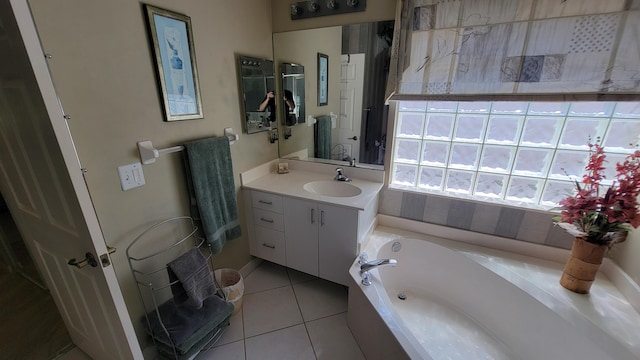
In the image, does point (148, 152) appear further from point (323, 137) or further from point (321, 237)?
point (323, 137)

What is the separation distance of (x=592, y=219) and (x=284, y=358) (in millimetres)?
1912

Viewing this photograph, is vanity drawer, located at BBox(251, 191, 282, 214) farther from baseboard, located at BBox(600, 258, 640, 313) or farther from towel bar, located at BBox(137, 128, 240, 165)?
baseboard, located at BBox(600, 258, 640, 313)

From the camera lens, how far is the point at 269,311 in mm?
1894

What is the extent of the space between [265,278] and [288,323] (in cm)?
53

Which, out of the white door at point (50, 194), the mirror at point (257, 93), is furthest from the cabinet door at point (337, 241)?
the white door at point (50, 194)

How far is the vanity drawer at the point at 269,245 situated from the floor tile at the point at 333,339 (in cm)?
55

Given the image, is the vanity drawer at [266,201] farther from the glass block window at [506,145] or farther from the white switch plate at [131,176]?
the glass block window at [506,145]

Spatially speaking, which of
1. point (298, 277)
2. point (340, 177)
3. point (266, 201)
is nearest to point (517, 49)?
point (340, 177)

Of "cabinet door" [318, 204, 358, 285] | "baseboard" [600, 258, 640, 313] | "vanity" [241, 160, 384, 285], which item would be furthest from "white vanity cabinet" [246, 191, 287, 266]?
"baseboard" [600, 258, 640, 313]

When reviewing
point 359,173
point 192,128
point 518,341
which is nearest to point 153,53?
point 192,128

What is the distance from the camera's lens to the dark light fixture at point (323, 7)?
5.89 ft

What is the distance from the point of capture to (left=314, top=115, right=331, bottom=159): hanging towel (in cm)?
222

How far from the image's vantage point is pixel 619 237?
1.34 m

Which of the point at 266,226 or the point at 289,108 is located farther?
the point at 289,108
